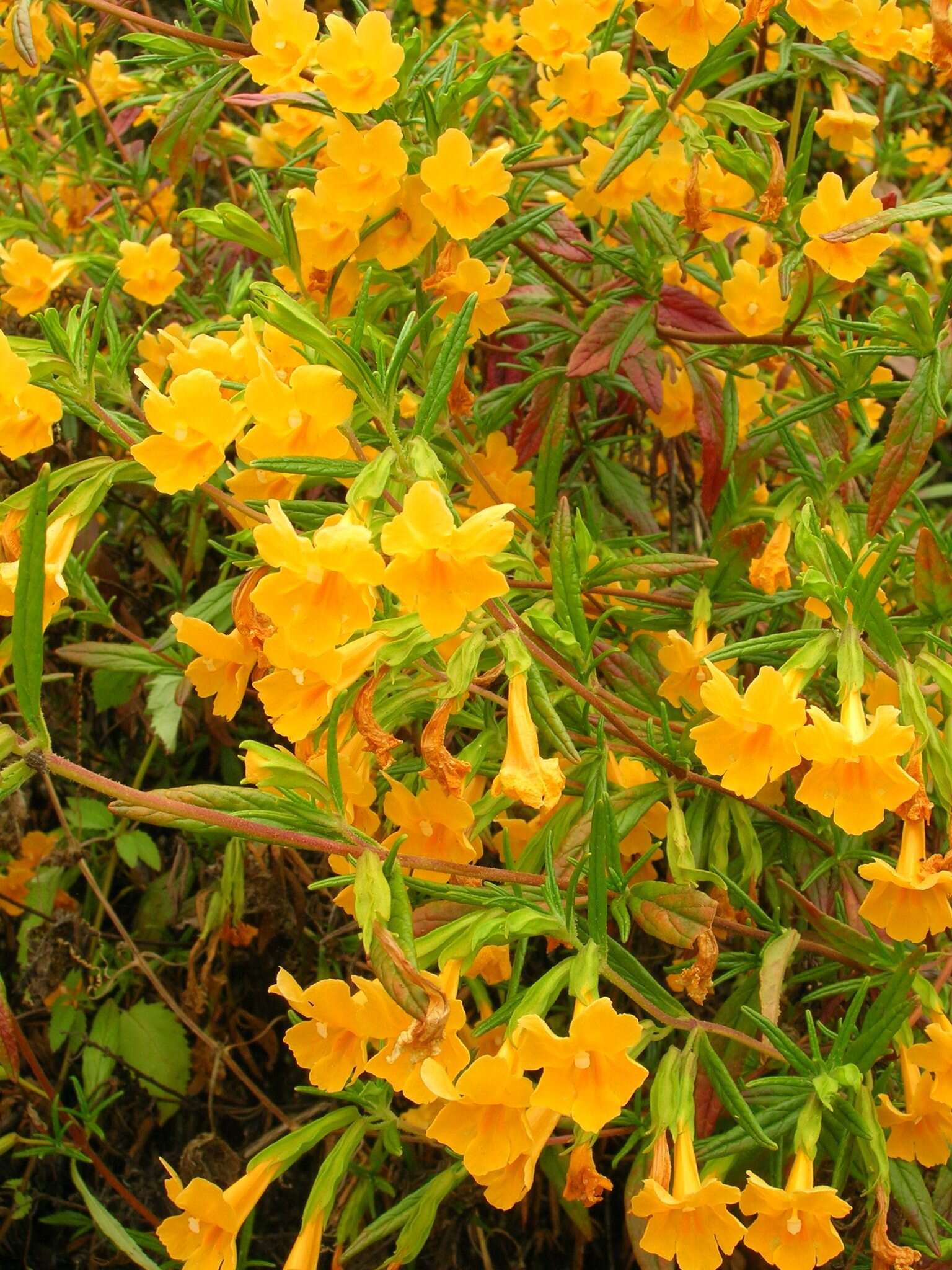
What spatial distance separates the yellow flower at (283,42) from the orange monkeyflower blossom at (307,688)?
2.42 feet

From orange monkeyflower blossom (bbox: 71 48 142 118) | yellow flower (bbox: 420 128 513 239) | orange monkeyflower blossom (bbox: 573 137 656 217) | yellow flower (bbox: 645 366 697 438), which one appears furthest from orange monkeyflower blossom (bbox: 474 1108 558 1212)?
orange monkeyflower blossom (bbox: 71 48 142 118)

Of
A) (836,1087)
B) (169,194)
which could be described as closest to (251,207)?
(169,194)

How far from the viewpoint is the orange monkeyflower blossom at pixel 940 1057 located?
1157mm

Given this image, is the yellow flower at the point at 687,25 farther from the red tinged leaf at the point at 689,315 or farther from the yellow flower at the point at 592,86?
the red tinged leaf at the point at 689,315

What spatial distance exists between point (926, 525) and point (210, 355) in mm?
864

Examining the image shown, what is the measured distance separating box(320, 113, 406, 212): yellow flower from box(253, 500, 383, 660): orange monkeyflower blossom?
53cm

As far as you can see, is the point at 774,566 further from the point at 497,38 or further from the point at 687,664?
the point at 497,38

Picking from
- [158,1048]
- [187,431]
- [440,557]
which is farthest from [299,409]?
[158,1048]

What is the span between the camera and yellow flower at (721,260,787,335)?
168 cm

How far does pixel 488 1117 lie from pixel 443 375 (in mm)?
701

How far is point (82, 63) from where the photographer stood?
2047mm

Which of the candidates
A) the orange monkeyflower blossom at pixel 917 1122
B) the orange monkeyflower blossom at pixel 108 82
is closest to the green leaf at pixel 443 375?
the orange monkeyflower blossom at pixel 917 1122

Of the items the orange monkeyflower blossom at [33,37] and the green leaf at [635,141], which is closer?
the green leaf at [635,141]

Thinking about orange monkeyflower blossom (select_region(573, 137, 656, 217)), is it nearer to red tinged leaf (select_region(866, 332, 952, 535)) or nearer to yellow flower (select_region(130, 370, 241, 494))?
red tinged leaf (select_region(866, 332, 952, 535))
